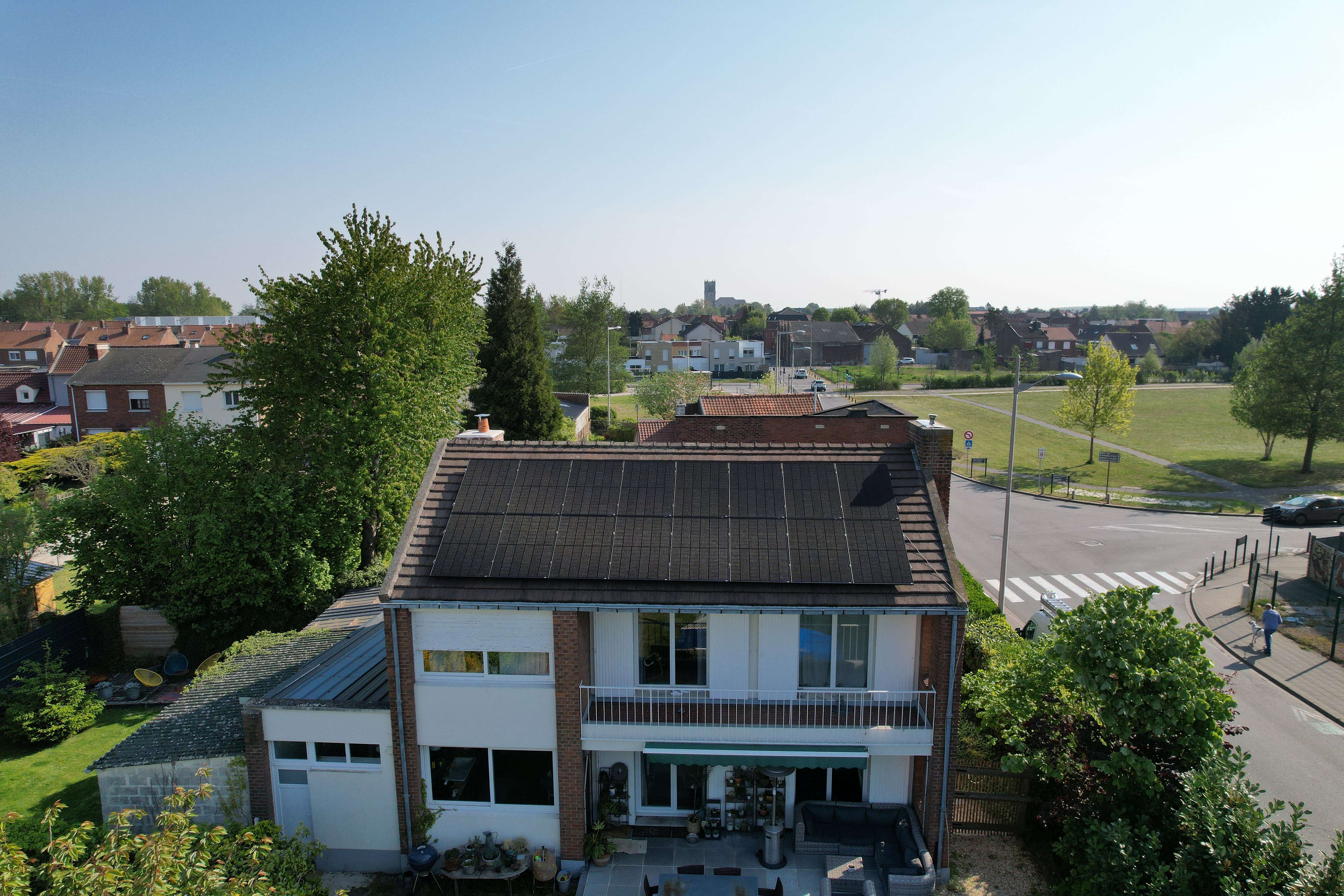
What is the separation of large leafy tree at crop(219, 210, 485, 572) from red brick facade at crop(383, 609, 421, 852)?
13597mm

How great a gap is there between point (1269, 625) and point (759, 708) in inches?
768

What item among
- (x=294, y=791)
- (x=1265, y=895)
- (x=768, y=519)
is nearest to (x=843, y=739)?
(x=768, y=519)

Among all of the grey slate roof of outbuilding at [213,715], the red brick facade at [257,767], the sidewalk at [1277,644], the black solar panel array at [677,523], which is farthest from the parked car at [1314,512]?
the red brick facade at [257,767]

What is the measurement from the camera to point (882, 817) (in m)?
14.3

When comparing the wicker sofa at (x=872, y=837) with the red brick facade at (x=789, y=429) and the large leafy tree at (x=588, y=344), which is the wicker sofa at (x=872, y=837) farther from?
the large leafy tree at (x=588, y=344)

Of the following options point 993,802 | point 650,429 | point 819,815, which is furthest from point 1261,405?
point 819,815

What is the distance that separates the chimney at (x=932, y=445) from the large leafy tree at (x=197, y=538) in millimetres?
19424

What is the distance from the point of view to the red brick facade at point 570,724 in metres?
13.4

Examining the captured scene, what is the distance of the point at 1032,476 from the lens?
52062 millimetres

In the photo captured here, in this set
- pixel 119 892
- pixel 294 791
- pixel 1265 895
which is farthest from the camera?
pixel 294 791

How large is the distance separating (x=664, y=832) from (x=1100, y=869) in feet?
24.5

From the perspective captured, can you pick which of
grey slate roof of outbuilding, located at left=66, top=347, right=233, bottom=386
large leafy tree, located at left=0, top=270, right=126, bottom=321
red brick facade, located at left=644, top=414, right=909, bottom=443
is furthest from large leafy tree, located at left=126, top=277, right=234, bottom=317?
red brick facade, located at left=644, top=414, right=909, bottom=443

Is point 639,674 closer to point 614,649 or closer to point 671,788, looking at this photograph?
point 614,649

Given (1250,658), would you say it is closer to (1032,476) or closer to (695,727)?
(695,727)
